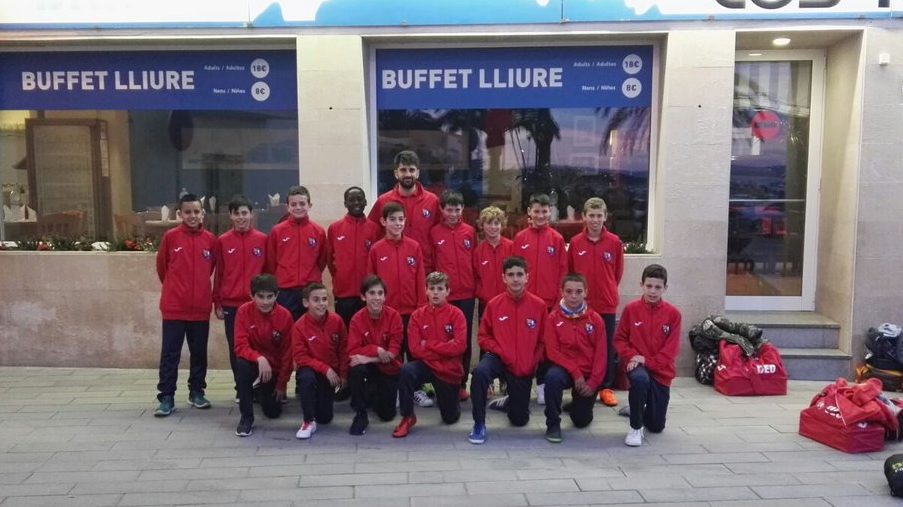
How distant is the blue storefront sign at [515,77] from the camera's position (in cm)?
707

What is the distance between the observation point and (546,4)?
6707 mm

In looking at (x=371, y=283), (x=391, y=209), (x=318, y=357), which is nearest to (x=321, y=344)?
(x=318, y=357)

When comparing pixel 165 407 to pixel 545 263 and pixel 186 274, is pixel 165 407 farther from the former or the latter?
pixel 545 263

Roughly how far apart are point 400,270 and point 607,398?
2013mm

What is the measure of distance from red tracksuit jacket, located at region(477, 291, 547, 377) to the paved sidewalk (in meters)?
0.52

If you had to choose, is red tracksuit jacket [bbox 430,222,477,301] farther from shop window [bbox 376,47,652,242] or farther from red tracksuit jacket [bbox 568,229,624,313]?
shop window [bbox 376,47,652,242]

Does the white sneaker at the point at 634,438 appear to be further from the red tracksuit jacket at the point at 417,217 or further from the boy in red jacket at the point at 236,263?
the boy in red jacket at the point at 236,263

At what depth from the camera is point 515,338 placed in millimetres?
5293

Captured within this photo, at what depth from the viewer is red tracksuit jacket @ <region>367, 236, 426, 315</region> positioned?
225 inches

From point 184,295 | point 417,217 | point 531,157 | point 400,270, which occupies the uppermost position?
point 531,157

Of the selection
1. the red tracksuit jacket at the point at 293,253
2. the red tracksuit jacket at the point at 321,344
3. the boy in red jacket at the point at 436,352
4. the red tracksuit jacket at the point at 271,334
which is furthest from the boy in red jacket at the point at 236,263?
the boy in red jacket at the point at 436,352

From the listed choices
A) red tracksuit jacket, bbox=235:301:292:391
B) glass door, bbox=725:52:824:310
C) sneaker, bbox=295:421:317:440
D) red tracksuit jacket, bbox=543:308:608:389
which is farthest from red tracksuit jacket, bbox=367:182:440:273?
glass door, bbox=725:52:824:310

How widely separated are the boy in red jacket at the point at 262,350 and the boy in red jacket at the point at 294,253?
0.39 meters

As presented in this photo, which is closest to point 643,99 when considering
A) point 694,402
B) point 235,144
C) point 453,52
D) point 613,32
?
point 613,32
